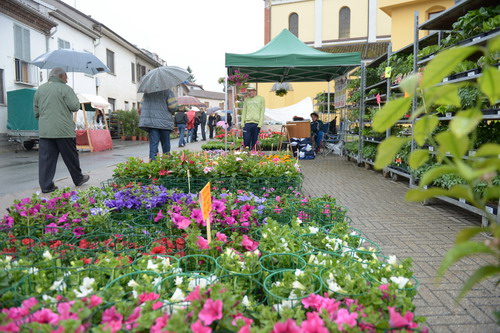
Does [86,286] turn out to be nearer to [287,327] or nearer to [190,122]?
[287,327]

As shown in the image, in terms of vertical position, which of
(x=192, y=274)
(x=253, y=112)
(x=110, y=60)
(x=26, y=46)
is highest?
(x=110, y=60)

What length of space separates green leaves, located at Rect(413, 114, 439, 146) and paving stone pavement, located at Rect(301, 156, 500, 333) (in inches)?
58.0

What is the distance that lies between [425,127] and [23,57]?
62.0 ft

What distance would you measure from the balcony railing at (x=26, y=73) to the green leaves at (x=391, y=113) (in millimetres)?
18328

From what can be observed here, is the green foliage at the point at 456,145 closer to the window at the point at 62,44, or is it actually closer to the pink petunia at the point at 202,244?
the pink petunia at the point at 202,244

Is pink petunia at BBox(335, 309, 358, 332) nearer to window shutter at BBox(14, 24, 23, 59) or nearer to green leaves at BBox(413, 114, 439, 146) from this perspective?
green leaves at BBox(413, 114, 439, 146)

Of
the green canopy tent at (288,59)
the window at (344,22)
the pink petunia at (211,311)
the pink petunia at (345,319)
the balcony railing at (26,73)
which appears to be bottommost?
the pink petunia at (345,319)

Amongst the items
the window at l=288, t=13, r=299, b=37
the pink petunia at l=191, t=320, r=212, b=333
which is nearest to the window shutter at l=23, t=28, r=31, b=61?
the pink petunia at l=191, t=320, r=212, b=333

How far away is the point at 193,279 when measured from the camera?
1937 millimetres

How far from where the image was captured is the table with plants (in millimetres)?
1465

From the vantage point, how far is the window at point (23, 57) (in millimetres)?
16172

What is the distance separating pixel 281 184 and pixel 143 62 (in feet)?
96.7

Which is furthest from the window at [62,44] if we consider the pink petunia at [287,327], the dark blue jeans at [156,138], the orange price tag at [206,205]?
the pink petunia at [287,327]

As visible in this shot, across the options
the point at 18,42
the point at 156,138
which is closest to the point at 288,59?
the point at 156,138
